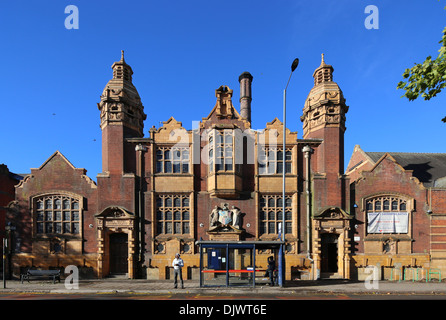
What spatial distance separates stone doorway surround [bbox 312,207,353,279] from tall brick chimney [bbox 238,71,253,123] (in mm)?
10690

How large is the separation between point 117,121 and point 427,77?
17.9 metres

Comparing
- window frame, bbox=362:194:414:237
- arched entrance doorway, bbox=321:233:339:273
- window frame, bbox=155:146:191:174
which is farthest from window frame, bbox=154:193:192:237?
window frame, bbox=362:194:414:237

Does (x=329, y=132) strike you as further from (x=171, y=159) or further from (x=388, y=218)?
(x=171, y=159)

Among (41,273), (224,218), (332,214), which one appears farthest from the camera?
(224,218)

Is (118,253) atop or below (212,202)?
below

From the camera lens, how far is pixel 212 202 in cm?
2052

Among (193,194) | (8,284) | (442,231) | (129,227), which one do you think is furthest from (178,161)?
(442,231)

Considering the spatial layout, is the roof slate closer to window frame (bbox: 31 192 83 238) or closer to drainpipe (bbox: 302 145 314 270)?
drainpipe (bbox: 302 145 314 270)

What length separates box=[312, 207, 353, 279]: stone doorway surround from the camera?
1978 centimetres

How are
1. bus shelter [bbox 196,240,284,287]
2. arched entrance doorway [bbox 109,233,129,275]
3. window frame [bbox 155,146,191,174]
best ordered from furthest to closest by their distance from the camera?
window frame [bbox 155,146,191,174]
arched entrance doorway [bbox 109,233,129,275]
bus shelter [bbox 196,240,284,287]

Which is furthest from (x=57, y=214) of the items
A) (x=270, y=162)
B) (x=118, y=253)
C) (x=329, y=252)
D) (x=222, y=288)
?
(x=329, y=252)

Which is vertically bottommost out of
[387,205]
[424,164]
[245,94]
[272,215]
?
[272,215]

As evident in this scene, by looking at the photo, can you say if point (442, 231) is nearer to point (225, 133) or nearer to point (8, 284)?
point (225, 133)

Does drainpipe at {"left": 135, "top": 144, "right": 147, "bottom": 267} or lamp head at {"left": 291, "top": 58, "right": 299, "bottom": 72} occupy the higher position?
lamp head at {"left": 291, "top": 58, "right": 299, "bottom": 72}
